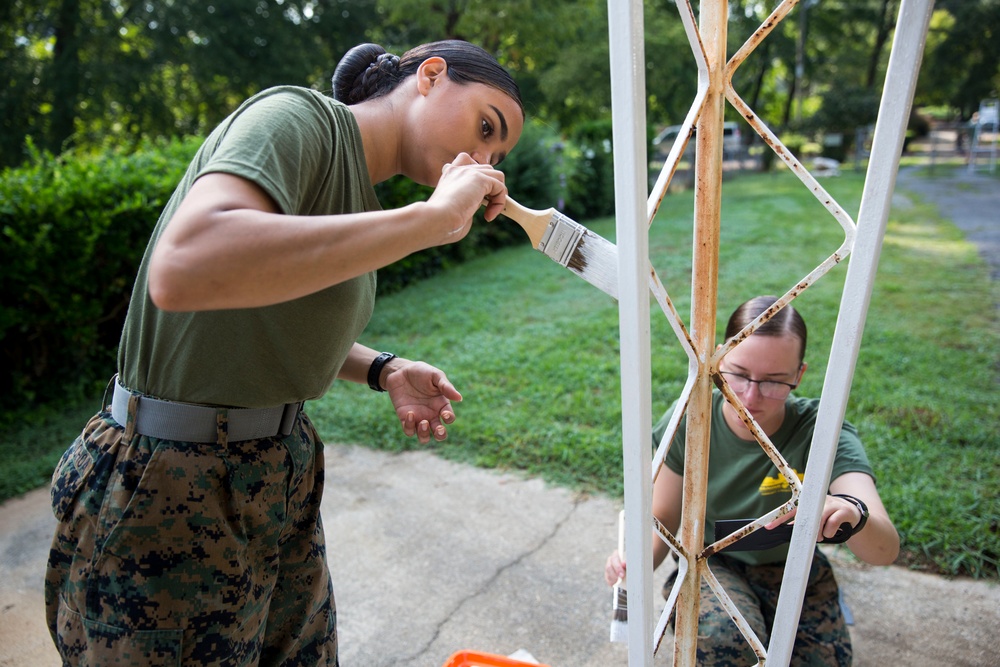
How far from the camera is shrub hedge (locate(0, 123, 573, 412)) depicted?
153 inches

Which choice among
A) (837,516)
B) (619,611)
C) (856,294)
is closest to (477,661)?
(619,611)

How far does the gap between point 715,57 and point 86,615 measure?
134cm

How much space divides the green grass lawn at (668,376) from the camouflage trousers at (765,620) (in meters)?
0.87

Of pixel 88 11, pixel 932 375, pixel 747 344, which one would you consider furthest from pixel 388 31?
pixel 747 344

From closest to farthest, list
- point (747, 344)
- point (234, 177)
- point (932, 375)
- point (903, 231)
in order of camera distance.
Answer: point (234, 177)
point (747, 344)
point (932, 375)
point (903, 231)

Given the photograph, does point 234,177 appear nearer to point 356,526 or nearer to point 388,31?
point 356,526

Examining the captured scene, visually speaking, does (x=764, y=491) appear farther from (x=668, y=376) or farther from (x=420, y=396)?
(x=668, y=376)

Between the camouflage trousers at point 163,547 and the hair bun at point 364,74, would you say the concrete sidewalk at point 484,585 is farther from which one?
the hair bun at point 364,74

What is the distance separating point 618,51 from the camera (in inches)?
38.8

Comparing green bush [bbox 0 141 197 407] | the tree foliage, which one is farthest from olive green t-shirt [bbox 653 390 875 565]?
the tree foliage

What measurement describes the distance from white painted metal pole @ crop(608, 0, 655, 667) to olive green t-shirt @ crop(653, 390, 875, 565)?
2.64ft

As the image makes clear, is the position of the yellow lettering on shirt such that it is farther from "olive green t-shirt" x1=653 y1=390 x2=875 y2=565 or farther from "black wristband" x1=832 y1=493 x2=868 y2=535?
"black wristband" x1=832 y1=493 x2=868 y2=535

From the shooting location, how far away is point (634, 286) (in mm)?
1067

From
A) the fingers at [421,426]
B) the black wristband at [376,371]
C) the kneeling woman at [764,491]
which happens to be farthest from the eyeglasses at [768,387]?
the black wristband at [376,371]
